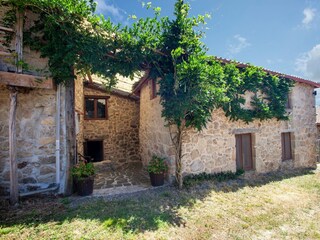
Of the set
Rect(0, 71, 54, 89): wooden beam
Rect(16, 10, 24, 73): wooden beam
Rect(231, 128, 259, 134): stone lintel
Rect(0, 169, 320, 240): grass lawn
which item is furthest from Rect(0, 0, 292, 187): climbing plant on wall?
Rect(231, 128, 259, 134): stone lintel

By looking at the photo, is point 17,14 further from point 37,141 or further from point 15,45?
point 37,141

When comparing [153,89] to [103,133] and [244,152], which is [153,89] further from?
[244,152]

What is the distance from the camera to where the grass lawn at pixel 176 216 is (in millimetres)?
3250

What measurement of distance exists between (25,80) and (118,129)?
6080mm

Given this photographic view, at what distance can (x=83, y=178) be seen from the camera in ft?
15.9

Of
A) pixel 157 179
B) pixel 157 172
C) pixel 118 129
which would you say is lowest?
pixel 157 179

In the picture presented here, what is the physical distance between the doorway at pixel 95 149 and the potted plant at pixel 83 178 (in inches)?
189

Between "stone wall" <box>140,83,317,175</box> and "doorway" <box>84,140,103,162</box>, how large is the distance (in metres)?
2.55

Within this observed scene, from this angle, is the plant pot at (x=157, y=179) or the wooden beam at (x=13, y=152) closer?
the wooden beam at (x=13, y=152)

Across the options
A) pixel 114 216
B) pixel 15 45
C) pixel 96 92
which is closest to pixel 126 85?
pixel 96 92

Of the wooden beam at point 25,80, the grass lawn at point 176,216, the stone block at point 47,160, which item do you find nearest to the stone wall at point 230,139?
the grass lawn at point 176,216

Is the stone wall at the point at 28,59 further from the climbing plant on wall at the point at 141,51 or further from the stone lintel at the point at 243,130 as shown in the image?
the stone lintel at the point at 243,130

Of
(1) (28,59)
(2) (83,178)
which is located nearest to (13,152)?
(2) (83,178)

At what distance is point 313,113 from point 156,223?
10.5 metres
